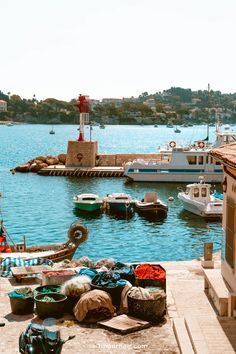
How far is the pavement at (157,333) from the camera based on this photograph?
13.0 metres

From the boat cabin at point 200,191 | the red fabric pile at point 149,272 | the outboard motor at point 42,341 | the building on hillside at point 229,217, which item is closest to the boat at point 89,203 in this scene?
the boat cabin at point 200,191

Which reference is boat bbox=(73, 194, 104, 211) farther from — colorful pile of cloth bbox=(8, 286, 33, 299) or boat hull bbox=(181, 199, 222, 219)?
colorful pile of cloth bbox=(8, 286, 33, 299)

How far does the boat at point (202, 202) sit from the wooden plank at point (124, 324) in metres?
31.0

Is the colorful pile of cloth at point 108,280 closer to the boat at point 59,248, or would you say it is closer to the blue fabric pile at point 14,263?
the blue fabric pile at point 14,263

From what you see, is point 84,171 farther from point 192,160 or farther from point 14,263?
point 14,263

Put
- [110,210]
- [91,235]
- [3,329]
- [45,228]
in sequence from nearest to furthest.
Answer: [3,329] → [91,235] → [45,228] → [110,210]

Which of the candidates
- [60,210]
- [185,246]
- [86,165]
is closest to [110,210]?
[60,210]

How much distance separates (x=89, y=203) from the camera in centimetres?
4881

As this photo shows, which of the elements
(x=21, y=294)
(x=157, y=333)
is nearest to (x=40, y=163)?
(x=21, y=294)

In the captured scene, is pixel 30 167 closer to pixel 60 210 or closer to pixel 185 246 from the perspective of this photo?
pixel 60 210

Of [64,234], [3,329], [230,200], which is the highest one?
[230,200]

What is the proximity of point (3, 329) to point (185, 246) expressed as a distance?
964 inches

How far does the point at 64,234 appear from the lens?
138ft

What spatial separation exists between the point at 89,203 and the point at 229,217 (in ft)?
111
